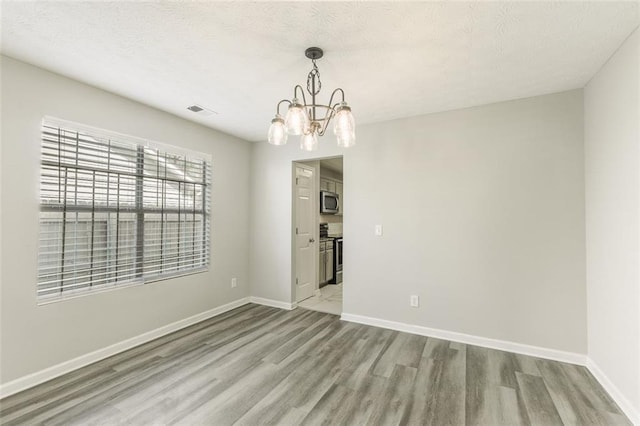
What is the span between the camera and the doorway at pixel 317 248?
4301 mm

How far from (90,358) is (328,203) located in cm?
421

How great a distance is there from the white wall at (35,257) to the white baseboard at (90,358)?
1.7 inches

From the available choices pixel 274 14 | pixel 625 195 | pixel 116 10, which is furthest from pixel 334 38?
pixel 625 195

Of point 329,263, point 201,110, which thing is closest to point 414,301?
point 329,263

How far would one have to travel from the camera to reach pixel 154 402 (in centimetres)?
204

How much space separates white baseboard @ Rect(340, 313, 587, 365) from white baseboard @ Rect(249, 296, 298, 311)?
0.80 metres

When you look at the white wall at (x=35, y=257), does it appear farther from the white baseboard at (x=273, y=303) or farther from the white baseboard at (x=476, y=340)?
the white baseboard at (x=476, y=340)

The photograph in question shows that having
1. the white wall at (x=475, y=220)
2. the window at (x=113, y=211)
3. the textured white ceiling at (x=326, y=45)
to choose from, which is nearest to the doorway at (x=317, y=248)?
the white wall at (x=475, y=220)

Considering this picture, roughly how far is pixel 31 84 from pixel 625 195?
4.44 m

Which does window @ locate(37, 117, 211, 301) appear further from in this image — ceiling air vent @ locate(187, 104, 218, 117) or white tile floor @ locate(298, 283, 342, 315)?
white tile floor @ locate(298, 283, 342, 315)

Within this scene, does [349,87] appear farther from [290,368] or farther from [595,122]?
[290,368]

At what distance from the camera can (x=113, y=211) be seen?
2.79m

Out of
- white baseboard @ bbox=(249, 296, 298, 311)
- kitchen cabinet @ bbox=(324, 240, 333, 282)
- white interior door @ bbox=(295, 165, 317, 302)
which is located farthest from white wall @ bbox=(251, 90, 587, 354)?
kitchen cabinet @ bbox=(324, 240, 333, 282)

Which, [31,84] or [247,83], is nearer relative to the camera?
[31,84]
